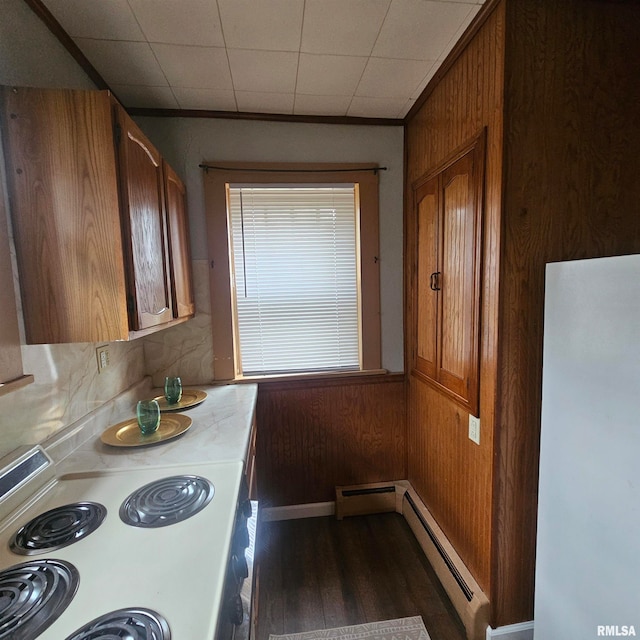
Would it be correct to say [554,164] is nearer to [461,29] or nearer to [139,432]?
[461,29]

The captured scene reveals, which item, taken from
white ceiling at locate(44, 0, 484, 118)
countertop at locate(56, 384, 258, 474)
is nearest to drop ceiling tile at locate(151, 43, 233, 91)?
white ceiling at locate(44, 0, 484, 118)

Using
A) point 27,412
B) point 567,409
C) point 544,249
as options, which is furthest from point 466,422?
point 27,412

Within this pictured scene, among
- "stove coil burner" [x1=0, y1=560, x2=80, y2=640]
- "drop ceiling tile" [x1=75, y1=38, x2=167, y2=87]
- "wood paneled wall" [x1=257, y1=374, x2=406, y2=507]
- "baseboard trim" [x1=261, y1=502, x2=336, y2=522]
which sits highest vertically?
"drop ceiling tile" [x1=75, y1=38, x2=167, y2=87]

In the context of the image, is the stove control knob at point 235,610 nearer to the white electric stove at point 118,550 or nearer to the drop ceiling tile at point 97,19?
the white electric stove at point 118,550

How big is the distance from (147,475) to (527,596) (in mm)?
1628

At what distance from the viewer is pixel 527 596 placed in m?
1.37

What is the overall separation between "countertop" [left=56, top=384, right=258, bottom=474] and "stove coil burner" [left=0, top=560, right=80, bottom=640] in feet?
1.34

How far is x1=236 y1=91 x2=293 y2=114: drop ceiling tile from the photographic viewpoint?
1.75 m

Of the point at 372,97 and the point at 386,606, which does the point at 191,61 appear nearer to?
the point at 372,97

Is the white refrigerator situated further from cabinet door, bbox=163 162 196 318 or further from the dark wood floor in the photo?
cabinet door, bbox=163 162 196 318

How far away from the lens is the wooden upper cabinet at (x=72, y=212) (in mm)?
969

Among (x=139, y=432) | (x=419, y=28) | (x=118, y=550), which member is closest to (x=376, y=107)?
(x=419, y=28)

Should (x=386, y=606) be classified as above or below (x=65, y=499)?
below

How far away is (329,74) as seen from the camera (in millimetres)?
1589
